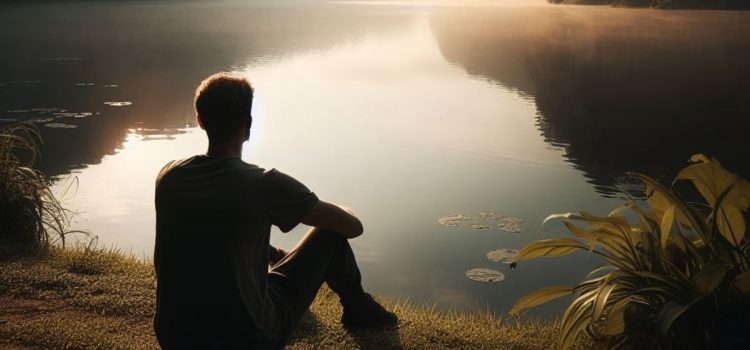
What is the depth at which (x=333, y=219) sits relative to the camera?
3.18 meters

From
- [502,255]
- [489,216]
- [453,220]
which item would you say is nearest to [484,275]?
[502,255]

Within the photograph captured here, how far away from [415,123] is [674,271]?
13218 millimetres

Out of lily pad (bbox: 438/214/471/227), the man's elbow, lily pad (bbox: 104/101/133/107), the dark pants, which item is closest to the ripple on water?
lily pad (bbox: 438/214/471/227)

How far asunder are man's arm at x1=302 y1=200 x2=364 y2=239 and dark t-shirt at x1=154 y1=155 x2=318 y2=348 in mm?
118

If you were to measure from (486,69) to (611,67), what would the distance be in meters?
4.23

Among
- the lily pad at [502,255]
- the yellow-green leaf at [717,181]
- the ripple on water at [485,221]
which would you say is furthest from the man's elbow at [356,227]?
the ripple on water at [485,221]

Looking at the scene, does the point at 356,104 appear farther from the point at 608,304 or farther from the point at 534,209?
the point at 608,304

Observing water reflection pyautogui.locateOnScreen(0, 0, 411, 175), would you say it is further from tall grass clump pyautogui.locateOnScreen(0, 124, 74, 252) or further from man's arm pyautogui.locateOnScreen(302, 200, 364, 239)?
man's arm pyautogui.locateOnScreen(302, 200, 364, 239)

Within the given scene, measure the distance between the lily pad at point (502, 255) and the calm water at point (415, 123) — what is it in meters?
0.07

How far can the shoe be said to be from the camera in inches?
167

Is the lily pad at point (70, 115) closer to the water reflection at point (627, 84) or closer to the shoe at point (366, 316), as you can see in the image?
the water reflection at point (627, 84)

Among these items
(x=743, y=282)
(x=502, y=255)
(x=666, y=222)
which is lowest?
(x=502, y=255)

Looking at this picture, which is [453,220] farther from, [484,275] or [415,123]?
[415,123]

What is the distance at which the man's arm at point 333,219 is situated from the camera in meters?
3.07
